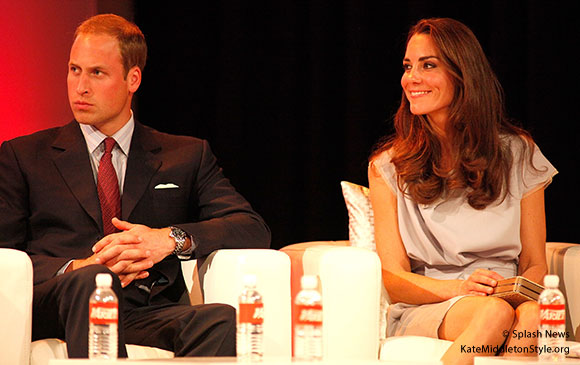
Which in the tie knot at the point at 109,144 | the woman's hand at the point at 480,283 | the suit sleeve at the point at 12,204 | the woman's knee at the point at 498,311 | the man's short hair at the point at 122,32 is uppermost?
the man's short hair at the point at 122,32

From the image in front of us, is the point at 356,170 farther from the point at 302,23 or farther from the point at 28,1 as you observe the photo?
the point at 28,1

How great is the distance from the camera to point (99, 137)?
2871 mm

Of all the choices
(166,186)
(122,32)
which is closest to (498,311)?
(166,186)

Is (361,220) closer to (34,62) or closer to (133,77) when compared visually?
(133,77)

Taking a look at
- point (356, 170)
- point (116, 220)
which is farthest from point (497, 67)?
point (116, 220)

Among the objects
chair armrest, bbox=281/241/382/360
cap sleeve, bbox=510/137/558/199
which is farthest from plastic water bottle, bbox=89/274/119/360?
cap sleeve, bbox=510/137/558/199

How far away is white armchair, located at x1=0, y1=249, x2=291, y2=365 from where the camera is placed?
7.64 feet

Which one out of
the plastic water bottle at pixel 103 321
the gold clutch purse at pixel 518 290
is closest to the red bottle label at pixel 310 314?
the plastic water bottle at pixel 103 321

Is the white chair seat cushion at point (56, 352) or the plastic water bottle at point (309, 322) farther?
the white chair seat cushion at point (56, 352)

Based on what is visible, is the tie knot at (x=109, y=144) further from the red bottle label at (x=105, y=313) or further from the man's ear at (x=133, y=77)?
the red bottle label at (x=105, y=313)

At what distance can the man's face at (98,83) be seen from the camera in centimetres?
281

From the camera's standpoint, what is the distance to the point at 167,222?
2871 mm

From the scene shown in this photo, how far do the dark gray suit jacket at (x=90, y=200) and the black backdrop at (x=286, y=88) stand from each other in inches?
41.9

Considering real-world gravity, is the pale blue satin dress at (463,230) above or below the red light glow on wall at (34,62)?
below
